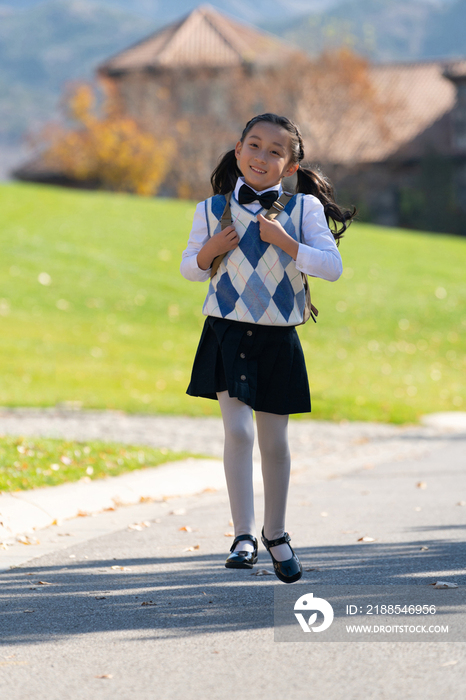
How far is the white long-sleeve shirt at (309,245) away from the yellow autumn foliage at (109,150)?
36.6m

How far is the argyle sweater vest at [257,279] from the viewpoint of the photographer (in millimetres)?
4203

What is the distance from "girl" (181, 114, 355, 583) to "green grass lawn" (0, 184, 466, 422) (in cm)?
814

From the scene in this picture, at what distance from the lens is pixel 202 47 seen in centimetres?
4931

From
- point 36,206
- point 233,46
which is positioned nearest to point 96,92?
point 233,46

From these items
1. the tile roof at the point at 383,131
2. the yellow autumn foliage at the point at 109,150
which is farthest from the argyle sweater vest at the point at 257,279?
the tile roof at the point at 383,131

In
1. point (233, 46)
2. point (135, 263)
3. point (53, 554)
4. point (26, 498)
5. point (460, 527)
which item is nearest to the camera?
point (53, 554)

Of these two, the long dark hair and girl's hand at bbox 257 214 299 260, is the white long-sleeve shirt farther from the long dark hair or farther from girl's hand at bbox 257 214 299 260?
the long dark hair

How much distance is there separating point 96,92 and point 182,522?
41.0 meters

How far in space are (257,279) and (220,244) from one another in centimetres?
22

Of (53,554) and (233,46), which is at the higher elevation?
(233,46)

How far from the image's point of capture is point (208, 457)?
9.05m

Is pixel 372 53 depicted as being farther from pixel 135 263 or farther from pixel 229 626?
pixel 229 626

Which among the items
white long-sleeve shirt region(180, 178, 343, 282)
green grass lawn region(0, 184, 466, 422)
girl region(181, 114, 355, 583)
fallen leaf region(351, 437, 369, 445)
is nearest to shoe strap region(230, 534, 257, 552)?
girl region(181, 114, 355, 583)

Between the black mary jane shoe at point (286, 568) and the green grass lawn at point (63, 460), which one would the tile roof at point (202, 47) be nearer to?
the green grass lawn at point (63, 460)
